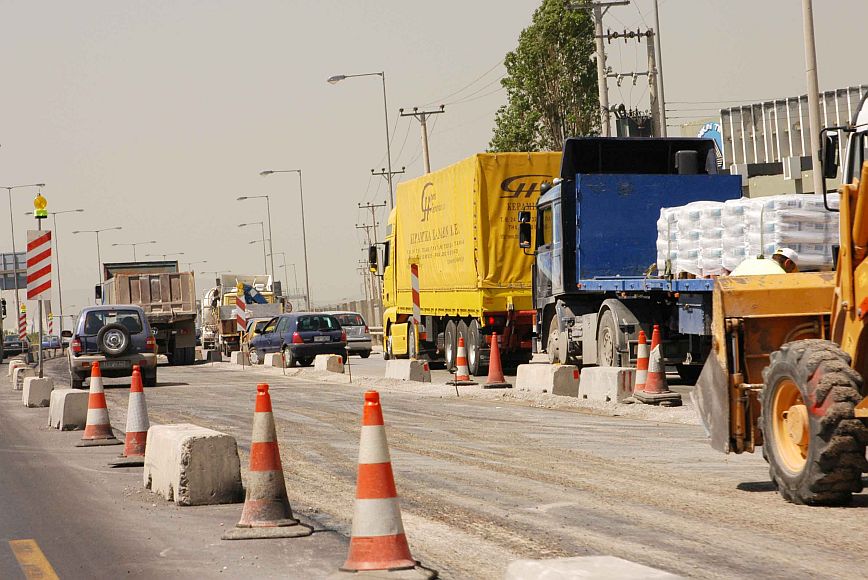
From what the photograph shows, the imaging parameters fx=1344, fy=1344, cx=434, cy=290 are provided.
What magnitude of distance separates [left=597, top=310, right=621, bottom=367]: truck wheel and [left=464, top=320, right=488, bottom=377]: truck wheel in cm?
586

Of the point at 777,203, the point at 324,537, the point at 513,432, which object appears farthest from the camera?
the point at 777,203

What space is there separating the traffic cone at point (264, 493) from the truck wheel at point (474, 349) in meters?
19.2

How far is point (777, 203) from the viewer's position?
16906 millimetres

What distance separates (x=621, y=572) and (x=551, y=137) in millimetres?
51262

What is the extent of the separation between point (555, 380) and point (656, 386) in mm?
2929

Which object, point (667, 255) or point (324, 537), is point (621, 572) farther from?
point (667, 255)

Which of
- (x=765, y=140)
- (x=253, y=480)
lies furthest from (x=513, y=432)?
(x=765, y=140)

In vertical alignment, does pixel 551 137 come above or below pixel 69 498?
above

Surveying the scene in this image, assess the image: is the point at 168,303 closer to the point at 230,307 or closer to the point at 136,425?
the point at 230,307

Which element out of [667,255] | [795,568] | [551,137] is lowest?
[795,568]

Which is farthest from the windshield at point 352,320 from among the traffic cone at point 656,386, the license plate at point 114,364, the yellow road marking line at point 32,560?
the yellow road marking line at point 32,560

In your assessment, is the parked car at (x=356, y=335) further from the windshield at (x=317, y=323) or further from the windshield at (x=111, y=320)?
the windshield at (x=111, y=320)

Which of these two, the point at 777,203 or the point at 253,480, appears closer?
the point at 253,480

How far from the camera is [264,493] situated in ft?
27.4
